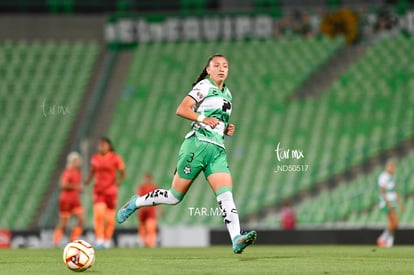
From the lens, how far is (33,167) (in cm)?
3250

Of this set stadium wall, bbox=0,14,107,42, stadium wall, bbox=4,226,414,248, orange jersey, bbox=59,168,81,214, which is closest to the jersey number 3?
orange jersey, bbox=59,168,81,214

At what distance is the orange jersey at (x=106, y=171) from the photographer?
67.7ft

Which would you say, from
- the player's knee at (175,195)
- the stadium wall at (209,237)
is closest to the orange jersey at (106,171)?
the stadium wall at (209,237)

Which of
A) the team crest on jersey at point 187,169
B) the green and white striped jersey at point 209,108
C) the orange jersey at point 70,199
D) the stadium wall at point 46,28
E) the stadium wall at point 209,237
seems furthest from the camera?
the stadium wall at point 46,28

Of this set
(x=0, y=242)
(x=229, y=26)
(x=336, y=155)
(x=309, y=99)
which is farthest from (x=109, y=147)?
(x=229, y=26)

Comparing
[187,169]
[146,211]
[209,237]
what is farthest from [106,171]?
[187,169]

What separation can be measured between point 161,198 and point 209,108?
4.86 feet

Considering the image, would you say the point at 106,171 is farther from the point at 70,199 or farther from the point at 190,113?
the point at 190,113

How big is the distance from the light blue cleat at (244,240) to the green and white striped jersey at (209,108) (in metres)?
1.26

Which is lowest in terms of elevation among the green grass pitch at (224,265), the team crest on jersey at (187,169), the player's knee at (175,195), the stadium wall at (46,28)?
the green grass pitch at (224,265)

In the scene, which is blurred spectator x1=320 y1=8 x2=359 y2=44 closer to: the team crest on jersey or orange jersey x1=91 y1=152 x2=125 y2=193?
orange jersey x1=91 y1=152 x2=125 y2=193

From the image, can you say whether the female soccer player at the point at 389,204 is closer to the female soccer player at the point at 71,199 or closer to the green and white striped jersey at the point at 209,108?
the female soccer player at the point at 71,199

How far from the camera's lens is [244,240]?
1305cm

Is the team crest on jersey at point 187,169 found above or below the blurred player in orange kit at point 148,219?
below
